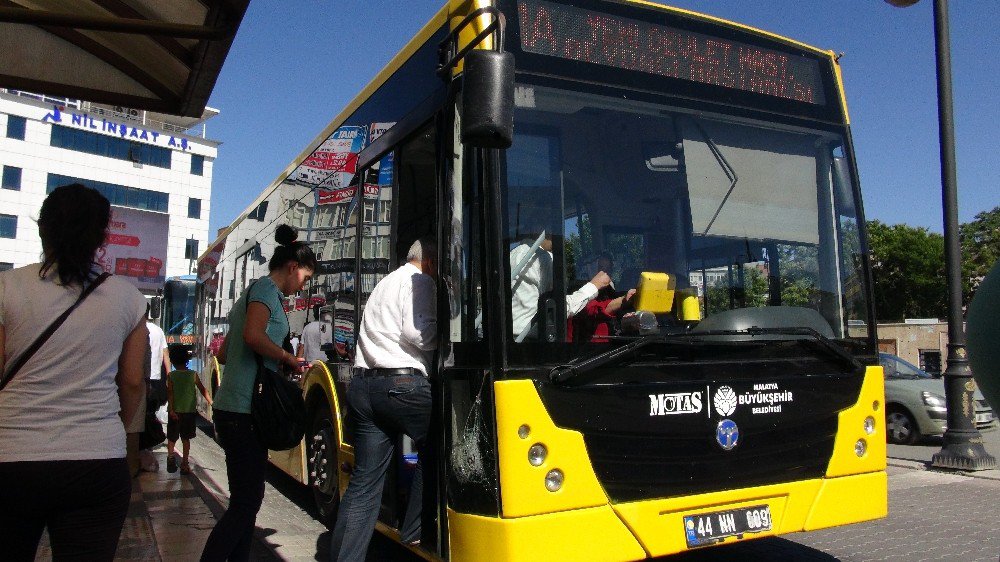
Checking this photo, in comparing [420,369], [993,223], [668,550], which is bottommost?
[668,550]

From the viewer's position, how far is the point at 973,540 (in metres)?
5.95

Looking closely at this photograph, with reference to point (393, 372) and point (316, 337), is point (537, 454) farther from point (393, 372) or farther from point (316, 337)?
point (316, 337)

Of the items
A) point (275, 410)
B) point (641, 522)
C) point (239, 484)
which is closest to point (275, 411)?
point (275, 410)

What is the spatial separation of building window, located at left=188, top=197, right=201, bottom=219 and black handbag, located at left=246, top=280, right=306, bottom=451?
62953mm

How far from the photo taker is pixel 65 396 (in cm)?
249

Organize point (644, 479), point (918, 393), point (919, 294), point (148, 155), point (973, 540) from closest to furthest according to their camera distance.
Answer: point (644, 479) → point (973, 540) → point (918, 393) → point (919, 294) → point (148, 155)

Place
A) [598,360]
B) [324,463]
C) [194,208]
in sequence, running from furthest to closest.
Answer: [194,208] → [324,463] → [598,360]

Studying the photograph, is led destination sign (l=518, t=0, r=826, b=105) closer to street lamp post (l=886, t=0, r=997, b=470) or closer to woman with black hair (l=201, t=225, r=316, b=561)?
woman with black hair (l=201, t=225, r=316, b=561)

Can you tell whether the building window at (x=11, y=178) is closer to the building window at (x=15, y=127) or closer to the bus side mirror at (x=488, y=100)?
the building window at (x=15, y=127)

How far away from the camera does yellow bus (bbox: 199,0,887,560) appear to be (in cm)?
368

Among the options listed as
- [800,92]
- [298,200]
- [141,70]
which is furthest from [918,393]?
[141,70]

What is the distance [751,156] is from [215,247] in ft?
32.8

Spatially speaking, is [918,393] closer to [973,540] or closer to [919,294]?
[973,540]

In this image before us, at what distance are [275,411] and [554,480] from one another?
1458mm
